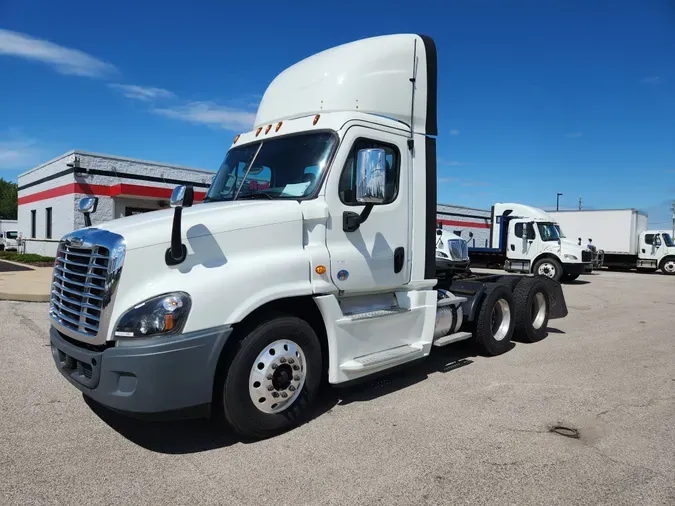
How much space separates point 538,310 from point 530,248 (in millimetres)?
13742

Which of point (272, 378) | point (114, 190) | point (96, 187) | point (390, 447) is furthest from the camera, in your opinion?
point (96, 187)

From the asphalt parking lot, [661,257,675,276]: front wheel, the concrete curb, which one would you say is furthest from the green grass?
[661,257,675,276]: front wheel

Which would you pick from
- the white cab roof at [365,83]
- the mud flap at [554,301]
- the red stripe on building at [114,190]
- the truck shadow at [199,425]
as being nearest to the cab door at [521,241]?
the red stripe on building at [114,190]

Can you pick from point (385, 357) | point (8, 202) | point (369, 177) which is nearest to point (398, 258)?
point (385, 357)

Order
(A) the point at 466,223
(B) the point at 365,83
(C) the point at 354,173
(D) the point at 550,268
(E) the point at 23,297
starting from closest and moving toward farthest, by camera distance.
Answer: (C) the point at 354,173
(B) the point at 365,83
(E) the point at 23,297
(D) the point at 550,268
(A) the point at 466,223

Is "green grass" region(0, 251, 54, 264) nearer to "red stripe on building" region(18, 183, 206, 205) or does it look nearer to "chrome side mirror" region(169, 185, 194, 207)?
"red stripe on building" region(18, 183, 206, 205)

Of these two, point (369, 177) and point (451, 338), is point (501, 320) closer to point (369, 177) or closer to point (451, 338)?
point (451, 338)

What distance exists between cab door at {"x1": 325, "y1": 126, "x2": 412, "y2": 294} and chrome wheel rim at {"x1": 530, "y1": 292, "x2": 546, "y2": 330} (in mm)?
3722

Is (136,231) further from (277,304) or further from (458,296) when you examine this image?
(458,296)

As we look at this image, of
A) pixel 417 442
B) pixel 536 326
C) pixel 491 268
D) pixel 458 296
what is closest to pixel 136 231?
pixel 417 442

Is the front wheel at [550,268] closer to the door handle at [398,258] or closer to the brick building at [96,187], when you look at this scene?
the brick building at [96,187]

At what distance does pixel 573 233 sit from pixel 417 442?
2812cm

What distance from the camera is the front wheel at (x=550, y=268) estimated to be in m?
19.7

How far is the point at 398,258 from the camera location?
5051mm
